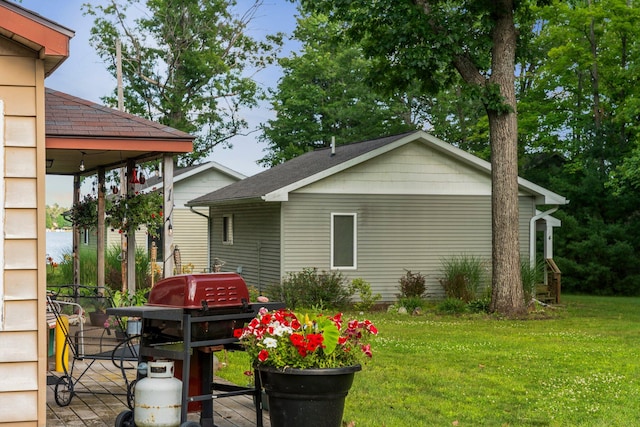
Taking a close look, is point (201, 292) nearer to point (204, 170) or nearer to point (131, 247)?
point (131, 247)

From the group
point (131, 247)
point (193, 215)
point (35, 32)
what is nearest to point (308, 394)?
point (35, 32)

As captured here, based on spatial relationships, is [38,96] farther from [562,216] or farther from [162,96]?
[162,96]

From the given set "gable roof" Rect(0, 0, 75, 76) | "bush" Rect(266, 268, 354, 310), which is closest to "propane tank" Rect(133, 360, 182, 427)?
"gable roof" Rect(0, 0, 75, 76)

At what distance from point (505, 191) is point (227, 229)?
384 inches

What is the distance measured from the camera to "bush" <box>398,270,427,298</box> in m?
20.0

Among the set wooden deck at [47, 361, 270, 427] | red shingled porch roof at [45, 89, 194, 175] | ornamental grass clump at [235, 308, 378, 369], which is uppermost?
red shingled porch roof at [45, 89, 194, 175]

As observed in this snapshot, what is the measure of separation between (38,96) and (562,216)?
24.0 metres

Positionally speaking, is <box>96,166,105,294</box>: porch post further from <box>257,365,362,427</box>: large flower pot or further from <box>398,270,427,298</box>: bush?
<box>398,270,427,298</box>: bush

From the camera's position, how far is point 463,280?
19.6m

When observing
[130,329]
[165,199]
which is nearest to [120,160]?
[165,199]

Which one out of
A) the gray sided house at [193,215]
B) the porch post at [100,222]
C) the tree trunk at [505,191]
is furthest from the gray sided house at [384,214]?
the gray sided house at [193,215]

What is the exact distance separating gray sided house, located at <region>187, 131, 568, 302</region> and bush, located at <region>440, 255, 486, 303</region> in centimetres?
63

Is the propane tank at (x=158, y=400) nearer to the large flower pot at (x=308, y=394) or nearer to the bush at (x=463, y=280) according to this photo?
the large flower pot at (x=308, y=394)

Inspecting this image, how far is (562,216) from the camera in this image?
2808 cm
